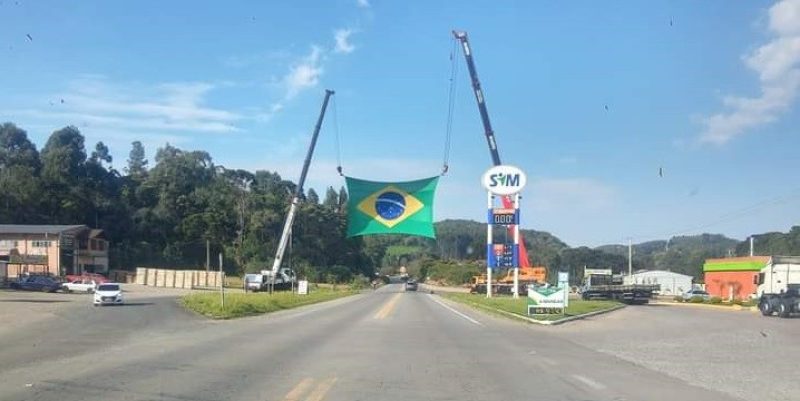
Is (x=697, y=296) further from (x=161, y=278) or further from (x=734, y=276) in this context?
(x=161, y=278)

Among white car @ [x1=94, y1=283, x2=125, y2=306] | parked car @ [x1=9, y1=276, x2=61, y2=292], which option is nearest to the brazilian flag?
white car @ [x1=94, y1=283, x2=125, y2=306]

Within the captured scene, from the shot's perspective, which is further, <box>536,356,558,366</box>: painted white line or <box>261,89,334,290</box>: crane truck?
<box>261,89,334,290</box>: crane truck

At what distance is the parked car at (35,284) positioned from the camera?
218ft

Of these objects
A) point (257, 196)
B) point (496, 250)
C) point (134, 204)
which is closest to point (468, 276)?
point (257, 196)

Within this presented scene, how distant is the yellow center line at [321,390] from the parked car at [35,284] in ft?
200

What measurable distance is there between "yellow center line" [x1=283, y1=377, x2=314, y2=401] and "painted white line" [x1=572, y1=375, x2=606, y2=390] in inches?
187

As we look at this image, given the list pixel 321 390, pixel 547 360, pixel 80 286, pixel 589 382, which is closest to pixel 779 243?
pixel 80 286

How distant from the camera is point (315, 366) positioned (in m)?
15.2

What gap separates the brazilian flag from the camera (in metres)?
53.4

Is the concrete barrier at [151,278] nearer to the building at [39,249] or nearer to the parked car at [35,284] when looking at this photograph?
the building at [39,249]

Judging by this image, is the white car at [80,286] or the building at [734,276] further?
the building at [734,276]

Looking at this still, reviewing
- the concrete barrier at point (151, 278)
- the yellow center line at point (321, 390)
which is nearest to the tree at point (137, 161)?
the concrete barrier at point (151, 278)

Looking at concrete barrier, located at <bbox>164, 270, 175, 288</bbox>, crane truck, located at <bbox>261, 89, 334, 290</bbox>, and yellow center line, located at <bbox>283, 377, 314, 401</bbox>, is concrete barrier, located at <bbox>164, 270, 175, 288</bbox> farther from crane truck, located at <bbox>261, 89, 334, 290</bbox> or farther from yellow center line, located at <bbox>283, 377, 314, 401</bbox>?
yellow center line, located at <bbox>283, 377, 314, 401</bbox>

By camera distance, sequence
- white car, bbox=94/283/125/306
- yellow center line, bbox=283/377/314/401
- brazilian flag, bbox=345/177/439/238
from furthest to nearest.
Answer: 1. brazilian flag, bbox=345/177/439/238
2. white car, bbox=94/283/125/306
3. yellow center line, bbox=283/377/314/401
